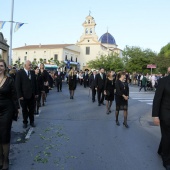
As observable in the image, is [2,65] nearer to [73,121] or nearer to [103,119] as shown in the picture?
[73,121]

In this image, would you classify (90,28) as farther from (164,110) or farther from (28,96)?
(164,110)

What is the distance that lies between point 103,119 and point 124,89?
1652 mm

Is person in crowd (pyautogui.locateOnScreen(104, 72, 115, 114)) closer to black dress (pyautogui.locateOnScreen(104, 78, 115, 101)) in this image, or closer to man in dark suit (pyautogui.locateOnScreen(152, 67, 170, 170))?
black dress (pyautogui.locateOnScreen(104, 78, 115, 101))

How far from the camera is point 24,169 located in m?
4.59

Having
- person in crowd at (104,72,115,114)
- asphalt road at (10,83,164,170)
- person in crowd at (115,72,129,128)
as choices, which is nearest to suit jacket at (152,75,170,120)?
asphalt road at (10,83,164,170)

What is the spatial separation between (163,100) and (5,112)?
8.61 feet

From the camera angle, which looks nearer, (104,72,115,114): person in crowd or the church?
(104,72,115,114): person in crowd

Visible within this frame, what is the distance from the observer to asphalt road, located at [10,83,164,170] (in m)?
4.89

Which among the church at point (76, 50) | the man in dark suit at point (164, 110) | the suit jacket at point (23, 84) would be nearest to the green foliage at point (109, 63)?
the church at point (76, 50)

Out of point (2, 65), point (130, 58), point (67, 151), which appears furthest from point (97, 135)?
point (130, 58)

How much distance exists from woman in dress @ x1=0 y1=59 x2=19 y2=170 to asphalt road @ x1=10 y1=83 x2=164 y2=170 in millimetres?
266

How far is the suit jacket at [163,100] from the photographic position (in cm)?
466

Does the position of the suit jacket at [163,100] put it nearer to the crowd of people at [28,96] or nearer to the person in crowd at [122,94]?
the crowd of people at [28,96]

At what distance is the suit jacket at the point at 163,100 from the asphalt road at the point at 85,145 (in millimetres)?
934
